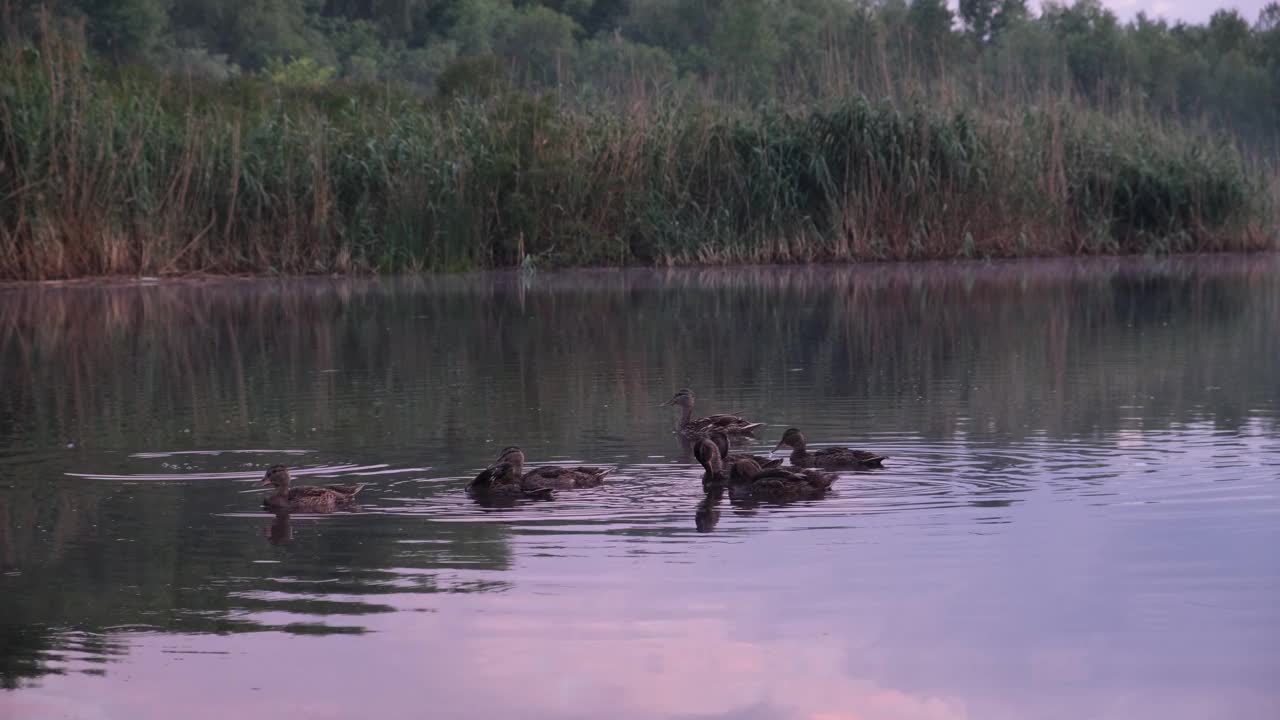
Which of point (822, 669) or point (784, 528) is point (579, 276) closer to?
point (784, 528)

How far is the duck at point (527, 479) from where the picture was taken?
7.95m

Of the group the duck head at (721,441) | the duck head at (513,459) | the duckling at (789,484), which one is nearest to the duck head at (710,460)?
the duck head at (721,441)

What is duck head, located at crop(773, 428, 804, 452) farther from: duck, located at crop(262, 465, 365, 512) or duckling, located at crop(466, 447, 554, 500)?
duck, located at crop(262, 465, 365, 512)

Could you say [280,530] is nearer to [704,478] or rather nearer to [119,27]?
[704,478]

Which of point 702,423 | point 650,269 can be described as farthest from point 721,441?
point 650,269

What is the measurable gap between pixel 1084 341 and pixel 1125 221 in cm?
1400

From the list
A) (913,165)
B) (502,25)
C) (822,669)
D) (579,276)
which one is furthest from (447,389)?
(502,25)

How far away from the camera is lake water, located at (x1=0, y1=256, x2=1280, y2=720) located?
4977 millimetres

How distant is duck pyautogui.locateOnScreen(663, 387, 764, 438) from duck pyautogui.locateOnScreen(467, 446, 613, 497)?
4.35 feet

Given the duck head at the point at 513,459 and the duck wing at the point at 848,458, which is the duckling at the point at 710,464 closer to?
the duck wing at the point at 848,458

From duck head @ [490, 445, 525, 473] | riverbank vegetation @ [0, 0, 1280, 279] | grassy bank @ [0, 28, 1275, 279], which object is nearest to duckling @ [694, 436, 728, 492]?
duck head @ [490, 445, 525, 473]

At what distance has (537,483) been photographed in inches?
313

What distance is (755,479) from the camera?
803 centimetres

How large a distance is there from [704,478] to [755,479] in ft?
1.14
